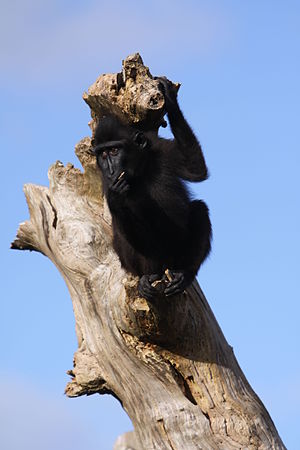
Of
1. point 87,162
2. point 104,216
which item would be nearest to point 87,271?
point 104,216

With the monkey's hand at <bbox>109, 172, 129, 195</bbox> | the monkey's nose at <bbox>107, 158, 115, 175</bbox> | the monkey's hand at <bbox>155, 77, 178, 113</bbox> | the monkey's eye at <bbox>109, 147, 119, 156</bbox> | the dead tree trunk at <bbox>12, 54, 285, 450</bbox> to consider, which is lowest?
the dead tree trunk at <bbox>12, 54, 285, 450</bbox>

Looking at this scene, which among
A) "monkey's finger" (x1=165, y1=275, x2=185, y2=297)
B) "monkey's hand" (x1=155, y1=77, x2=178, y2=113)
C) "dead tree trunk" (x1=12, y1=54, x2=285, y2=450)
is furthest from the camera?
"monkey's hand" (x1=155, y1=77, x2=178, y2=113)

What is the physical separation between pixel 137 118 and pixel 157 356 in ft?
7.82

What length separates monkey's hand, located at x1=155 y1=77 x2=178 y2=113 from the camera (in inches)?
289

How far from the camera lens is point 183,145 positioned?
7.41 metres

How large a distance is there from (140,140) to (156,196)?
59 centimetres

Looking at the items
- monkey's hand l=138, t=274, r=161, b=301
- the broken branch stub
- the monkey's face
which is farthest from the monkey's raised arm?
monkey's hand l=138, t=274, r=161, b=301

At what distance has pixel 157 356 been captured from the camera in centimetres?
709

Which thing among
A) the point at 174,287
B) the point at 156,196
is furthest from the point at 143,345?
the point at 156,196

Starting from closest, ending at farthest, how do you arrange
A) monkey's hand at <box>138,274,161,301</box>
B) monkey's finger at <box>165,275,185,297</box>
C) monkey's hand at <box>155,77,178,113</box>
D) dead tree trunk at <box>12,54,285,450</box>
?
monkey's hand at <box>138,274,161,301</box>, monkey's finger at <box>165,275,185,297</box>, dead tree trunk at <box>12,54,285,450</box>, monkey's hand at <box>155,77,178,113</box>

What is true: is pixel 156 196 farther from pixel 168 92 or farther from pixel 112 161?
pixel 168 92

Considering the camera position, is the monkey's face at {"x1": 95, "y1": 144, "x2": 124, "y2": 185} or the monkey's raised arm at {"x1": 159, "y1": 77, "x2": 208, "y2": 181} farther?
the monkey's raised arm at {"x1": 159, "y1": 77, "x2": 208, "y2": 181}

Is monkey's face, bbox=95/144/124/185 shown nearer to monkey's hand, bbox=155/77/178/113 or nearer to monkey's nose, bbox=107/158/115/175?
monkey's nose, bbox=107/158/115/175

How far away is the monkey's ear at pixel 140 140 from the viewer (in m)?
7.41
